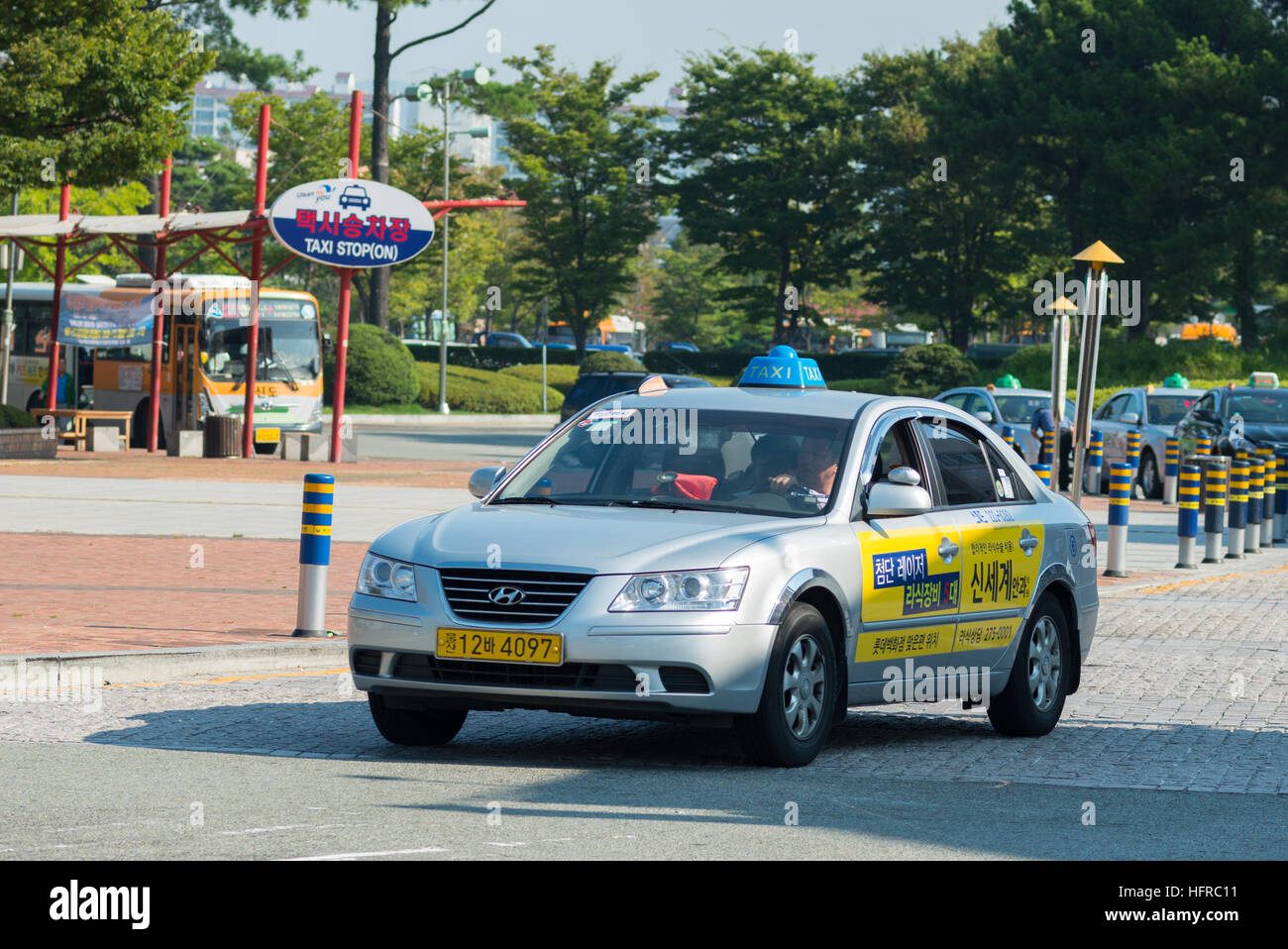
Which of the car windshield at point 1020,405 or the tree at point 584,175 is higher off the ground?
the tree at point 584,175

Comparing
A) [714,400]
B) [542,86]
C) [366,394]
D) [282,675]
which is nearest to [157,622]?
[282,675]

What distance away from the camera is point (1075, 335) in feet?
190

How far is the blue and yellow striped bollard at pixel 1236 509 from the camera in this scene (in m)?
21.5

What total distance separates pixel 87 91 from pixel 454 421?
79.7 feet

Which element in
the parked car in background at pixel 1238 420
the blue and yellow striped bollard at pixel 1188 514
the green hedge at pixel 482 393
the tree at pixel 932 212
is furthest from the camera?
the tree at pixel 932 212

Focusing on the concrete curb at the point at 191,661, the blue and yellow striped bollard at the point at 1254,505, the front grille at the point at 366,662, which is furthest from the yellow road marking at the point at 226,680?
the blue and yellow striped bollard at the point at 1254,505

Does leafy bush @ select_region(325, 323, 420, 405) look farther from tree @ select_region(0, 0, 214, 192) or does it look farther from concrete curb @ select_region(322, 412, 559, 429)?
tree @ select_region(0, 0, 214, 192)

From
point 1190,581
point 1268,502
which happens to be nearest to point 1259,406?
point 1268,502

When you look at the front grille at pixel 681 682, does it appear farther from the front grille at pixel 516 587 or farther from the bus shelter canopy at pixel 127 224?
the bus shelter canopy at pixel 127 224

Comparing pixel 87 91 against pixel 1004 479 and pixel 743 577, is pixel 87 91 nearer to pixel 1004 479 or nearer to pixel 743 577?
pixel 1004 479

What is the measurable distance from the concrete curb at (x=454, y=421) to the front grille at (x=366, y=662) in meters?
42.5

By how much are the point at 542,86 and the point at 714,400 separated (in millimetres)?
65269
